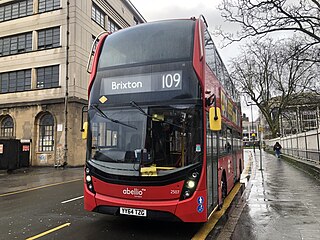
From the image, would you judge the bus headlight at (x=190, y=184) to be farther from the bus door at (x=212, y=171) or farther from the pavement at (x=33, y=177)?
the pavement at (x=33, y=177)

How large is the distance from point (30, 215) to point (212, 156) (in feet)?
16.1

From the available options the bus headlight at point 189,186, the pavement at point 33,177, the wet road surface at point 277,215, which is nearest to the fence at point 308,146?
the wet road surface at point 277,215

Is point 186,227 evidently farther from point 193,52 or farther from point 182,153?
point 193,52

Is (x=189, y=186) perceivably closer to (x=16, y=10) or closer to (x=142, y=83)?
(x=142, y=83)

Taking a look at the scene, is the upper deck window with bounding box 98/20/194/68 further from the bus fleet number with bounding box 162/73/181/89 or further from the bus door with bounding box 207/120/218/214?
the bus door with bounding box 207/120/218/214

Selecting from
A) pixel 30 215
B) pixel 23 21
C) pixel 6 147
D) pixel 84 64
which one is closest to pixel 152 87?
pixel 30 215

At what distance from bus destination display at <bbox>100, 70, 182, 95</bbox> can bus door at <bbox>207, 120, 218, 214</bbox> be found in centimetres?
124

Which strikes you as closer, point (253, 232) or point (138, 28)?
point (253, 232)

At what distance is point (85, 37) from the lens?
988 inches

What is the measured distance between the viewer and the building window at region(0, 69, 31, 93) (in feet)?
83.6

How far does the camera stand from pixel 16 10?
2659 cm

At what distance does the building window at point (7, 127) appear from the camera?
84.1 ft

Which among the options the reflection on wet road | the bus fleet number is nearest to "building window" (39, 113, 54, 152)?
the reflection on wet road

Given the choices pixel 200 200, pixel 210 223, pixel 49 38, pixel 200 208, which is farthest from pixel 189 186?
pixel 49 38
